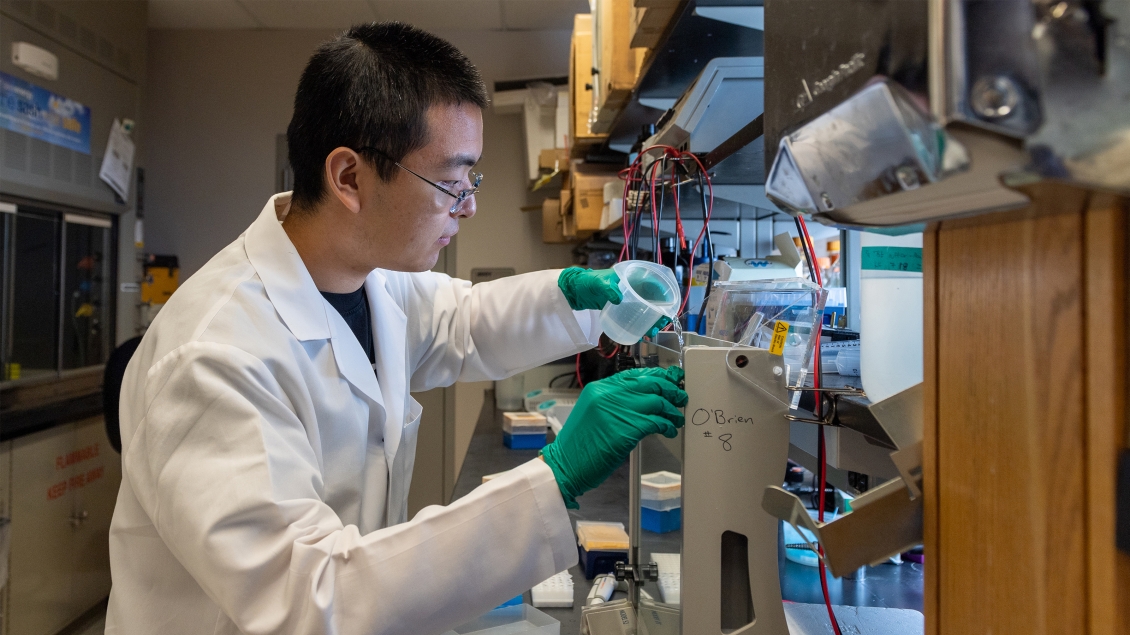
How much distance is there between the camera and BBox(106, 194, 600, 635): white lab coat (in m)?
0.86

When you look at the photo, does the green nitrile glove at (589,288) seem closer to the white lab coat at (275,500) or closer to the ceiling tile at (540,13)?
the white lab coat at (275,500)

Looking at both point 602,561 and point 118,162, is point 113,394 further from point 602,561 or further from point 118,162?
point 602,561

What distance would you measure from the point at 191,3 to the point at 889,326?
14.1ft

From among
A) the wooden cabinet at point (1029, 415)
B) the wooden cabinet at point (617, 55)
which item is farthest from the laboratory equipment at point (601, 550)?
the wooden cabinet at point (617, 55)

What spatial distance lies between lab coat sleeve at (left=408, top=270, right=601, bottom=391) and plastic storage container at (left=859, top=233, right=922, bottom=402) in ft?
2.59

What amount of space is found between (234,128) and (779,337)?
13.8ft

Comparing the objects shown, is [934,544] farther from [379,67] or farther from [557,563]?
[379,67]

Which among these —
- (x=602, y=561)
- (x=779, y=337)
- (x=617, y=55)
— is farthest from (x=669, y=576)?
(x=617, y=55)

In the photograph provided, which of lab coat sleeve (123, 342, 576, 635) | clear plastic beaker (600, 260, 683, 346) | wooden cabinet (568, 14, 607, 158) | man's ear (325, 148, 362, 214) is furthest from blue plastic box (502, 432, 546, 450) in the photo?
lab coat sleeve (123, 342, 576, 635)

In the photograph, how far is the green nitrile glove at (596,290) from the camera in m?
1.28

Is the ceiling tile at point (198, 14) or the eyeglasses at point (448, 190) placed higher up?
the ceiling tile at point (198, 14)

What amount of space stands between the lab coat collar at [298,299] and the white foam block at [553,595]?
0.49 metres

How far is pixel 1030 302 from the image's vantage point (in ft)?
1.50

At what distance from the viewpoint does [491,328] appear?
1646 mm
